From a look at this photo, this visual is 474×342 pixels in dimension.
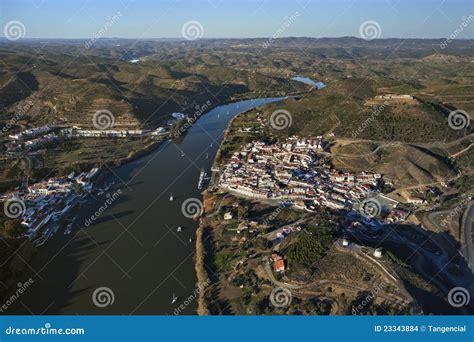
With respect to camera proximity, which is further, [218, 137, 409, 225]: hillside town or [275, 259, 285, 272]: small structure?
[218, 137, 409, 225]: hillside town

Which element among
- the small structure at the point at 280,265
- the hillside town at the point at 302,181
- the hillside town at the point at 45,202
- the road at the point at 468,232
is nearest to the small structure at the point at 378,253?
the small structure at the point at 280,265

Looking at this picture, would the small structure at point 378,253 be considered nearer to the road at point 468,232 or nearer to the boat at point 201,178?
the road at point 468,232

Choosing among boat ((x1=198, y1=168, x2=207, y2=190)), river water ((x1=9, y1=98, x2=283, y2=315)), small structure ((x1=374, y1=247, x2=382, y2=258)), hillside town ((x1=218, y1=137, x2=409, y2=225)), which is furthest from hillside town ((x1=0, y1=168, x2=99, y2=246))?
small structure ((x1=374, y1=247, x2=382, y2=258))

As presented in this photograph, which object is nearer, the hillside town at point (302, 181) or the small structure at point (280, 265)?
the small structure at point (280, 265)

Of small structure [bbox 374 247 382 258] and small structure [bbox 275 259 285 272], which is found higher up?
small structure [bbox 374 247 382 258]

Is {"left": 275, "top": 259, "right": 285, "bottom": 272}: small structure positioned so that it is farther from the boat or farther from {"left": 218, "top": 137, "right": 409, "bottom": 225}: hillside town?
the boat

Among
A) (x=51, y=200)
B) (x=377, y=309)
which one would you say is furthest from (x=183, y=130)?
(x=377, y=309)
